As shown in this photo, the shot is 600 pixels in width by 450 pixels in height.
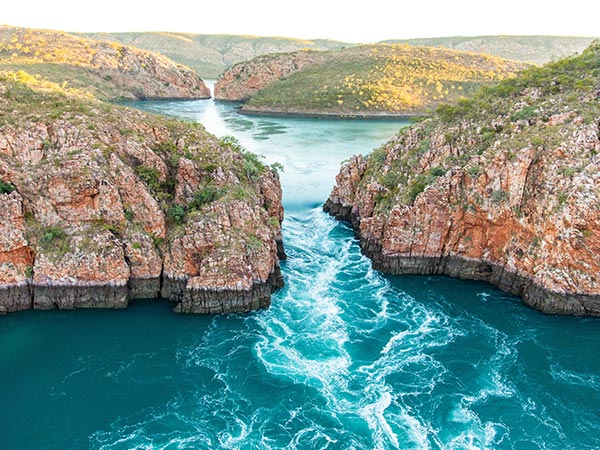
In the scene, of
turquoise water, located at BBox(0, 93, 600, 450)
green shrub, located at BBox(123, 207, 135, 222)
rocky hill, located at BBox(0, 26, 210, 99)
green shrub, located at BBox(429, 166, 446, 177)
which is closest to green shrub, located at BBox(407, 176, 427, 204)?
green shrub, located at BBox(429, 166, 446, 177)

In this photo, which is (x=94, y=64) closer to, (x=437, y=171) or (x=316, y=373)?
(x=437, y=171)

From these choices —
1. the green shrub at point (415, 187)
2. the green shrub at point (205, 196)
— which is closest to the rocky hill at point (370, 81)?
the green shrub at point (415, 187)

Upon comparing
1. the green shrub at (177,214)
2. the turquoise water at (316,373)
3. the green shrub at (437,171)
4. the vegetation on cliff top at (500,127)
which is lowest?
the turquoise water at (316,373)

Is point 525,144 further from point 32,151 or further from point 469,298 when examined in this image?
point 32,151

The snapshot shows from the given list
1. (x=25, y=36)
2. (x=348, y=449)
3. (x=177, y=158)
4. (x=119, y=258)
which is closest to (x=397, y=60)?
(x=25, y=36)

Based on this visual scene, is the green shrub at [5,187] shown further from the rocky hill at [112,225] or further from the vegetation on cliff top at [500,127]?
the vegetation on cliff top at [500,127]

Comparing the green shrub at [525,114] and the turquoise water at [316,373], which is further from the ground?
the green shrub at [525,114]
